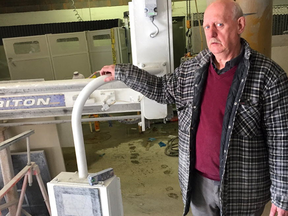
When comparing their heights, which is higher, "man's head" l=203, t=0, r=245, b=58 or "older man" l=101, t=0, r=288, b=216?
"man's head" l=203, t=0, r=245, b=58

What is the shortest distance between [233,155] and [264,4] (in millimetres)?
1318

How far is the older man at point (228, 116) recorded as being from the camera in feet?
3.54

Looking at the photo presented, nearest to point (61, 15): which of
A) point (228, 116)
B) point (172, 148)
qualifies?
point (172, 148)

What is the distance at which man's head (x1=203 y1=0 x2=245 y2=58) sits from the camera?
1.07m

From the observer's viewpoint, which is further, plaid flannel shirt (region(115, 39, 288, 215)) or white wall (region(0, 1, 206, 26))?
white wall (region(0, 1, 206, 26))

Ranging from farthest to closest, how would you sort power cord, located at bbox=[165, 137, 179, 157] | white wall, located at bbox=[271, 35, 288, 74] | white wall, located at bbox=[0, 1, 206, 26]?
white wall, located at bbox=[0, 1, 206, 26]
white wall, located at bbox=[271, 35, 288, 74]
power cord, located at bbox=[165, 137, 179, 157]

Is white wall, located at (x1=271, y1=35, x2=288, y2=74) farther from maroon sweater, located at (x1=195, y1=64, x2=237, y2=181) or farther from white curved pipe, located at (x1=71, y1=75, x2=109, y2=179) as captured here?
white curved pipe, located at (x1=71, y1=75, x2=109, y2=179)

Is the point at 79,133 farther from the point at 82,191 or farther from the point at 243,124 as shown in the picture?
the point at 243,124

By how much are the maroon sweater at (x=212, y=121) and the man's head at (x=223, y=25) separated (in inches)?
4.8

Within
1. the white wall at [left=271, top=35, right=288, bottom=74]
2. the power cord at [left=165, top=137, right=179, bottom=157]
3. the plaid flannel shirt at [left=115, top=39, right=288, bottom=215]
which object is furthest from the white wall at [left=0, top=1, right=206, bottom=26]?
the plaid flannel shirt at [left=115, top=39, right=288, bottom=215]

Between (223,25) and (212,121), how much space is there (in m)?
0.44

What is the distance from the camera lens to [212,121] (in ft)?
3.91

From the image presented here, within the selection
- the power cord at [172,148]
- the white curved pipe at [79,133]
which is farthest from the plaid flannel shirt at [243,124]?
the power cord at [172,148]

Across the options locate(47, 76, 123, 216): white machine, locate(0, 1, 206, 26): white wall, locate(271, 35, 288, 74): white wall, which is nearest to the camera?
locate(47, 76, 123, 216): white machine
